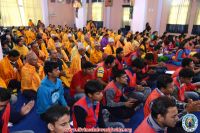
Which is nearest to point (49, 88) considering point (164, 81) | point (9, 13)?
point (164, 81)

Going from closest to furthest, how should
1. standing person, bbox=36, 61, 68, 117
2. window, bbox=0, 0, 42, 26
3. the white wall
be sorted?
standing person, bbox=36, 61, 68, 117, the white wall, window, bbox=0, 0, 42, 26

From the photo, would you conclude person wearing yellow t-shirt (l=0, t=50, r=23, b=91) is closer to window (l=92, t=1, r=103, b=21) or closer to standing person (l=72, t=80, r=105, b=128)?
standing person (l=72, t=80, r=105, b=128)

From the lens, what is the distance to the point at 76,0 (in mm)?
11820

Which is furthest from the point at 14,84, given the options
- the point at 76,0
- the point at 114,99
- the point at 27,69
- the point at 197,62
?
the point at 76,0

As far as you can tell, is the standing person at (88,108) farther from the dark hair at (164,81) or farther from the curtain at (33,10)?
the curtain at (33,10)

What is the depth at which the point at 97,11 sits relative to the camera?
1300cm

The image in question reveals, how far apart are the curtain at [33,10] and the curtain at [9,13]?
62 centimetres

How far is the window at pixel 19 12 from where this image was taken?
10.6 m

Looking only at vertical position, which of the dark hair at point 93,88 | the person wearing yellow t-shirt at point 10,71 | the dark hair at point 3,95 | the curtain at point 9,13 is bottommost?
the person wearing yellow t-shirt at point 10,71

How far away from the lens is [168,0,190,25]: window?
895cm

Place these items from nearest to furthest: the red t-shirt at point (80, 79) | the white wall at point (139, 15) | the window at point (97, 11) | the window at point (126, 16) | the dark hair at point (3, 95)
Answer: the dark hair at point (3, 95) < the red t-shirt at point (80, 79) < the white wall at point (139, 15) < the window at point (126, 16) < the window at point (97, 11)

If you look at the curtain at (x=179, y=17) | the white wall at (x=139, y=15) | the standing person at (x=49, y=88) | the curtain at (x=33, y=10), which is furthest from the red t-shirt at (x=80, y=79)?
the curtain at (x=33, y=10)

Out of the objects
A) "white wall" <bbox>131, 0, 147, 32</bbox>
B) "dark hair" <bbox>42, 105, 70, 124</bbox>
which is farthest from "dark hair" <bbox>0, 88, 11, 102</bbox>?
"white wall" <bbox>131, 0, 147, 32</bbox>

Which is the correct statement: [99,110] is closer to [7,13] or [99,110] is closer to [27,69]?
[27,69]
